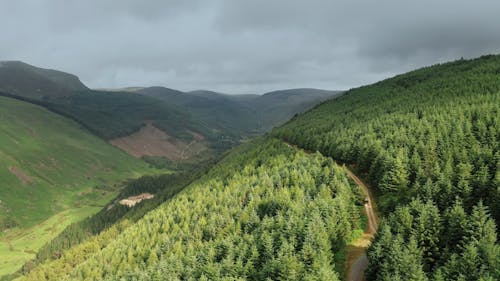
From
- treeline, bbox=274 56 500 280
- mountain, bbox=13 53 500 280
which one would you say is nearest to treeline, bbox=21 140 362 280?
mountain, bbox=13 53 500 280

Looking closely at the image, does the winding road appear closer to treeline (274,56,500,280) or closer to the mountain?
the mountain

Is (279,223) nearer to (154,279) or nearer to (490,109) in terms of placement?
(154,279)

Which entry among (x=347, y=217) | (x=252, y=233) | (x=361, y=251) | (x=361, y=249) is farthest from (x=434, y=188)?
(x=252, y=233)

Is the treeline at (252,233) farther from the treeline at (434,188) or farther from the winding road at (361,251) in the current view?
the treeline at (434,188)

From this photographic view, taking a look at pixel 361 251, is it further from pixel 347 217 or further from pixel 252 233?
pixel 252 233

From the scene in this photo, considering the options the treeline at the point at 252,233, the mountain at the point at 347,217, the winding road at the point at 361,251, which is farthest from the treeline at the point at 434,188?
the treeline at the point at 252,233
